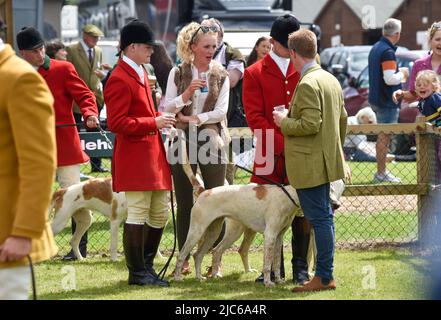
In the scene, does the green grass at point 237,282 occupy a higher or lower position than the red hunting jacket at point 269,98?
lower

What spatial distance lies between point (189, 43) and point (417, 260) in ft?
8.65

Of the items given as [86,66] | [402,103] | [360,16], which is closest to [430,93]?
[86,66]

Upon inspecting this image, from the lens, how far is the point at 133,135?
809cm

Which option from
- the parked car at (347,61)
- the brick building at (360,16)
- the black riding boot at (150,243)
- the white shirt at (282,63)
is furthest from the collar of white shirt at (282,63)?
the brick building at (360,16)

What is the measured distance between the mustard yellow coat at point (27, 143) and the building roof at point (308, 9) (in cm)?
3652

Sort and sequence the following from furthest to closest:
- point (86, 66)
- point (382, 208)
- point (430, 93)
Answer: point (86, 66)
point (382, 208)
point (430, 93)

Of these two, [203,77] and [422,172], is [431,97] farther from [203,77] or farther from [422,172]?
[203,77]

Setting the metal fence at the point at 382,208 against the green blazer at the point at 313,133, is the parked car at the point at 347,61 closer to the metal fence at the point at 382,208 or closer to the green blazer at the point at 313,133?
the metal fence at the point at 382,208

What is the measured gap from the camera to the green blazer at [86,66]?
50.8 ft

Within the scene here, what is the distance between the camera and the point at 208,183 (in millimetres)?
8828

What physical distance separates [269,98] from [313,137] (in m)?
0.80

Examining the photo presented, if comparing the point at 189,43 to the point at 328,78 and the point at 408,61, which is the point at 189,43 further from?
the point at 408,61

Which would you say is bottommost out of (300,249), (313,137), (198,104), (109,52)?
(300,249)

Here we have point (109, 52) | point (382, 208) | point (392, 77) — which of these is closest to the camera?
point (382, 208)
